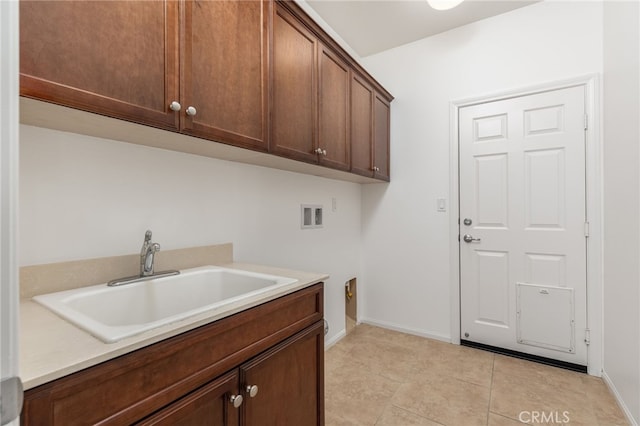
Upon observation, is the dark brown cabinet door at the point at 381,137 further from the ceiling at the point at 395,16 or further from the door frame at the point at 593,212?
the door frame at the point at 593,212

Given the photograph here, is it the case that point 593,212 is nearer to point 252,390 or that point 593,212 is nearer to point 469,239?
point 469,239

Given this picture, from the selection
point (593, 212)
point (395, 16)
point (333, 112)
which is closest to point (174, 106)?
point (333, 112)

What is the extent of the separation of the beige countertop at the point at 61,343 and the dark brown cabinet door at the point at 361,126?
153cm

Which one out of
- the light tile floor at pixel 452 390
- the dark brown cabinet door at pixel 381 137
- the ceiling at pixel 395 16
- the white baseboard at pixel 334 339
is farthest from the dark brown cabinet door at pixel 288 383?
the ceiling at pixel 395 16

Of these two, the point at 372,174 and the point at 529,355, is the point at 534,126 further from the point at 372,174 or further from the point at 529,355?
the point at 529,355

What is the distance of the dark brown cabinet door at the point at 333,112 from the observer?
173 centimetres

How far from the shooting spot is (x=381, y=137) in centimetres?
254

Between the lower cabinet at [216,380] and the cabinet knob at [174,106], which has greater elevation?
the cabinet knob at [174,106]

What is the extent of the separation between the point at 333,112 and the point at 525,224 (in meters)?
1.63

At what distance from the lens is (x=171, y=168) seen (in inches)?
51.4

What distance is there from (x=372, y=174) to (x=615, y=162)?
1.45 m

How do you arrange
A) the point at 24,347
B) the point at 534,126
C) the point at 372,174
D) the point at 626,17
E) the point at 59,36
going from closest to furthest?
1. the point at 24,347
2. the point at 59,36
3. the point at 626,17
4. the point at 534,126
5. the point at 372,174

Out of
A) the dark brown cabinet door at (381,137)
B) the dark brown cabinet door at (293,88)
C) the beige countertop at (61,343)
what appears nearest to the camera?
the beige countertop at (61,343)

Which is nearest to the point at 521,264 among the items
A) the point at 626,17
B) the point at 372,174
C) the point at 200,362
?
the point at 372,174
